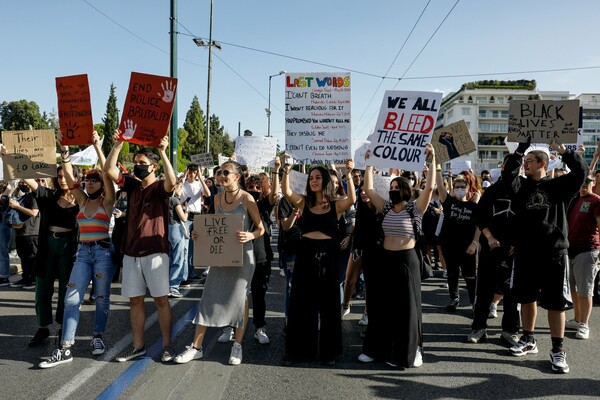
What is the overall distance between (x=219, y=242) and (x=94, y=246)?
53.6 inches

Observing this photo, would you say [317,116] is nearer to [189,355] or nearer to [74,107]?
[74,107]

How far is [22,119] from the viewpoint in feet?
268

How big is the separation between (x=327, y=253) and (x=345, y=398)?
59.1 inches

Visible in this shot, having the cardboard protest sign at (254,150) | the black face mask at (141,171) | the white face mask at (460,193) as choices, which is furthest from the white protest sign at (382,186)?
the cardboard protest sign at (254,150)

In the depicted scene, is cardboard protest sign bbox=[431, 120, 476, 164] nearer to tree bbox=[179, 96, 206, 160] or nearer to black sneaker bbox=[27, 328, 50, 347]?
black sneaker bbox=[27, 328, 50, 347]

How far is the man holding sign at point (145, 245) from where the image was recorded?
15.7 ft

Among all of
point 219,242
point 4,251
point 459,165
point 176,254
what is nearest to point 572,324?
point 219,242

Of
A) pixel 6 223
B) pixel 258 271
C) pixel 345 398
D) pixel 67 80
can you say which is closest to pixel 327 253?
pixel 258 271

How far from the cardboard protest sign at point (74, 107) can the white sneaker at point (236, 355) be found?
9.16 ft

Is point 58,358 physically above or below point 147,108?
below

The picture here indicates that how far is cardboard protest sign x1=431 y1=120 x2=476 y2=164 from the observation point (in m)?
7.86

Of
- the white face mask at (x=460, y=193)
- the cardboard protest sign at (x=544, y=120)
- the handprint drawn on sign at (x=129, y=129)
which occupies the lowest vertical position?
the white face mask at (x=460, y=193)

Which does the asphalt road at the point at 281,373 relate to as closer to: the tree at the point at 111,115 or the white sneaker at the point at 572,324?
the white sneaker at the point at 572,324

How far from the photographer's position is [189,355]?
15.7 feet
